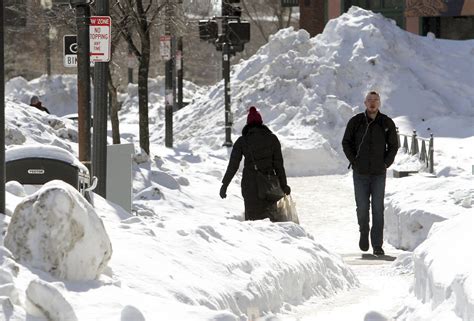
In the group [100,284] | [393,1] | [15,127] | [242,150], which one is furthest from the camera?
[393,1]

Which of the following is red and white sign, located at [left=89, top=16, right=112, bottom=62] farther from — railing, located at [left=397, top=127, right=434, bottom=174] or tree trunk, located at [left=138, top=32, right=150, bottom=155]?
railing, located at [left=397, top=127, right=434, bottom=174]

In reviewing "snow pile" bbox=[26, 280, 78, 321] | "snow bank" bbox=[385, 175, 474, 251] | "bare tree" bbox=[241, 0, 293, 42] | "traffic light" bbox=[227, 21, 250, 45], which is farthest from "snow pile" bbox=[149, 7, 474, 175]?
"bare tree" bbox=[241, 0, 293, 42]

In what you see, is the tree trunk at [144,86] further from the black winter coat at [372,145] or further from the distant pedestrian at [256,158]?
the distant pedestrian at [256,158]

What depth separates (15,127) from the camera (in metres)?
20.0

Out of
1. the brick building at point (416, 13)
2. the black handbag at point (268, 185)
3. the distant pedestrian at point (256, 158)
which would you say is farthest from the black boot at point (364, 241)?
the brick building at point (416, 13)

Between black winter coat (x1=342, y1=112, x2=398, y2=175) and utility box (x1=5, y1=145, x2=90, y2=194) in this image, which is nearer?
utility box (x1=5, y1=145, x2=90, y2=194)

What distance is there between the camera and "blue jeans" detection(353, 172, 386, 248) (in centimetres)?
1388

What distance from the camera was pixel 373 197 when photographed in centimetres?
1395

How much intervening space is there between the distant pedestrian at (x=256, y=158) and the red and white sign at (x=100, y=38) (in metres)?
1.94

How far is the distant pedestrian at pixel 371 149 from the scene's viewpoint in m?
13.7

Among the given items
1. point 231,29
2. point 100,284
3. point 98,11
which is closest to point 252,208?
point 98,11

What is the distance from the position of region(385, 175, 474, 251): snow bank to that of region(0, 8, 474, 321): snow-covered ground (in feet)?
0.10

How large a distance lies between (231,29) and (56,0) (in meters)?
17.7

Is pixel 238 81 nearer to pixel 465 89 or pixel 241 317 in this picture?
pixel 465 89
